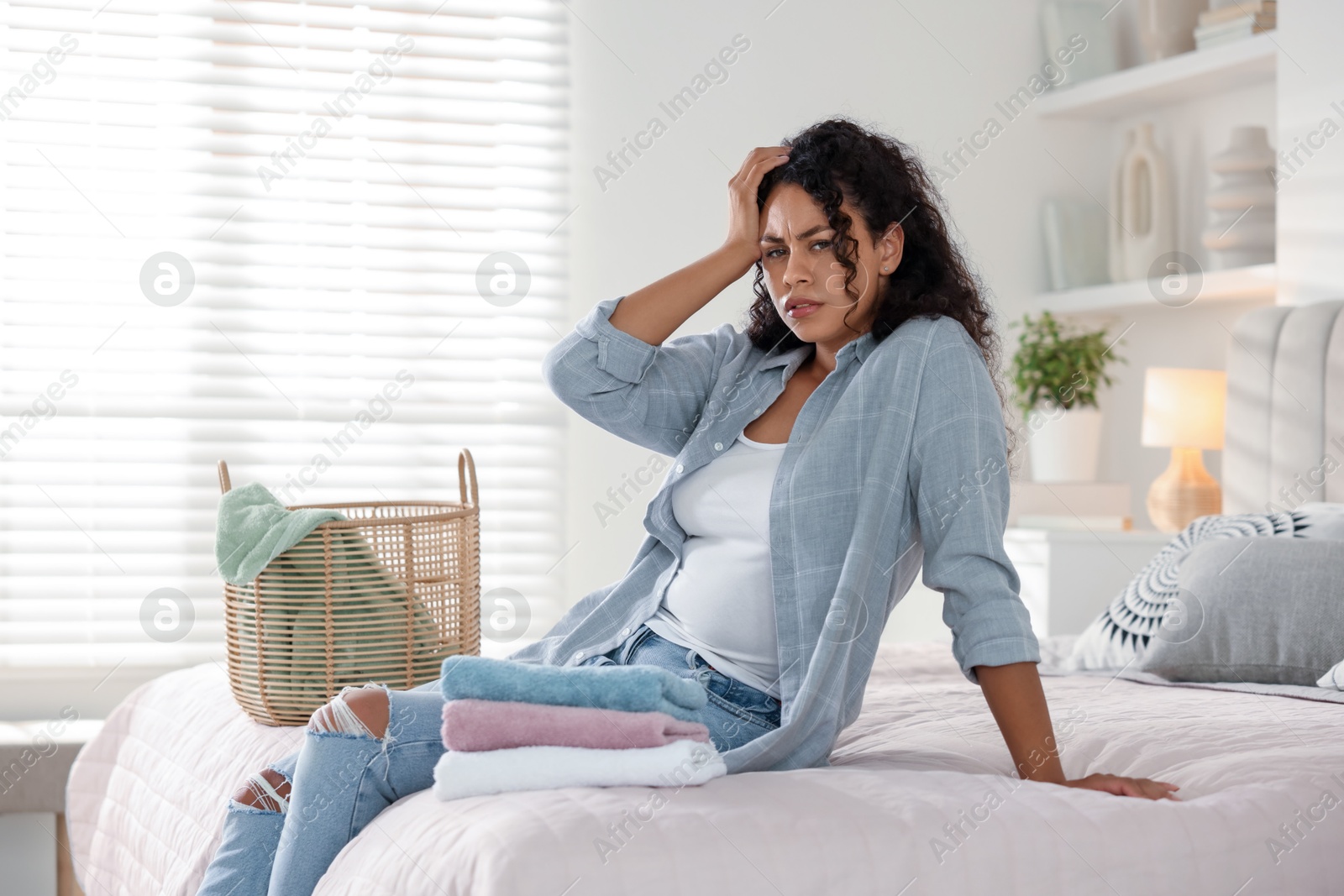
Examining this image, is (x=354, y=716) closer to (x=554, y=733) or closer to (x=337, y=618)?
(x=554, y=733)

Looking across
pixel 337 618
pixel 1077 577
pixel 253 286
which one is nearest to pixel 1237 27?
pixel 1077 577

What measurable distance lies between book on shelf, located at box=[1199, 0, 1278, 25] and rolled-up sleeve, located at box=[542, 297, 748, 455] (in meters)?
2.07

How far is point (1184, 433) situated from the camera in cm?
303

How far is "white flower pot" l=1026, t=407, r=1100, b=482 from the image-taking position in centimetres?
343

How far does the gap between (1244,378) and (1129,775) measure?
1.70 m

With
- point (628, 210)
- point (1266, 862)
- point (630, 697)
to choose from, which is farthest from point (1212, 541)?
point (628, 210)

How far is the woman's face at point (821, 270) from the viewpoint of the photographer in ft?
4.98

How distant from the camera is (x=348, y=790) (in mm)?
1209

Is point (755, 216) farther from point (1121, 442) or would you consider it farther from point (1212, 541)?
point (1121, 442)

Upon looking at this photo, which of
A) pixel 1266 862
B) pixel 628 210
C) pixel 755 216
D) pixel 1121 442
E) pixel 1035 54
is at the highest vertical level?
pixel 1035 54

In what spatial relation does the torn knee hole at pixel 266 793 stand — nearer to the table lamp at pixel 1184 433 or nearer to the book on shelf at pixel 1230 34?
the table lamp at pixel 1184 433

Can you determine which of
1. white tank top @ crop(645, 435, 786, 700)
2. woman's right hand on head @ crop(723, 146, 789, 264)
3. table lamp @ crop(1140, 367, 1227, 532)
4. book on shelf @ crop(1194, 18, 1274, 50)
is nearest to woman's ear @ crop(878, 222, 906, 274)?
woman's right hand on head @ crop(723, 146, 789, 264)

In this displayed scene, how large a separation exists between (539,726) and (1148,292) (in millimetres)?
2715

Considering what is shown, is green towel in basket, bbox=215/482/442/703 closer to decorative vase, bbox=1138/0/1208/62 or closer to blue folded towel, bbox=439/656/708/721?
blue folded towel, bbox=439/656/708/721
